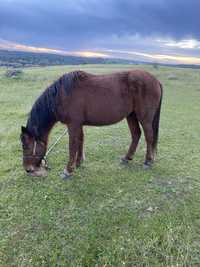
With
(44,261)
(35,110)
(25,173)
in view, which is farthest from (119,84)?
(44,261)

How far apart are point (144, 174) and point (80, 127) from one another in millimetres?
1569

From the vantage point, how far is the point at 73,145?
Result: 5754mm

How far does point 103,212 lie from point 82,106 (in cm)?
188

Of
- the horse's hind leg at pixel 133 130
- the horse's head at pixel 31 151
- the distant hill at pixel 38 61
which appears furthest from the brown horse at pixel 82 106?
the distant hill at pixel 38 61

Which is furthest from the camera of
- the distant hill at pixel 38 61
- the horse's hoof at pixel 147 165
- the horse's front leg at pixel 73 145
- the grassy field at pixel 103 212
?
the distant hill at pixel 38 61

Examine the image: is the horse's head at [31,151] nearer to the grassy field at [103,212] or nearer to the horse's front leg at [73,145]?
the grassy field at [103,212]

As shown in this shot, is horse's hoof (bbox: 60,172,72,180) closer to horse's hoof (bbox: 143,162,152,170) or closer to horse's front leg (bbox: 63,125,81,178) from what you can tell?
horse's front leg (bbox: 63,125,81,178)

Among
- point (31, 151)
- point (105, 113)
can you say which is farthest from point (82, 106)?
point (31, 151)

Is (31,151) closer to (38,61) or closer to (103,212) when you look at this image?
(103,212)

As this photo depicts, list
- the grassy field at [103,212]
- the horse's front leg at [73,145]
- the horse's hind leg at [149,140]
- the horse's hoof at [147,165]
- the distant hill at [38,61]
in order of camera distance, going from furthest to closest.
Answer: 1. the distant hill at [38,61]
2. the horse's hoof at [147,165]
3. the horse's hind leg at [149,140]
4. the horse's front leg at [73,145]
5. the grassy field at [103,212]

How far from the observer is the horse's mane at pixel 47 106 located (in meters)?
5.57

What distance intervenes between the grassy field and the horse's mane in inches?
37.8

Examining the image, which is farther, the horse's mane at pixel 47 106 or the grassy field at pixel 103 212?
the horse's mane at pixel 47 106

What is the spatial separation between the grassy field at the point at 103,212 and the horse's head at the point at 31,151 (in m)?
0.23
